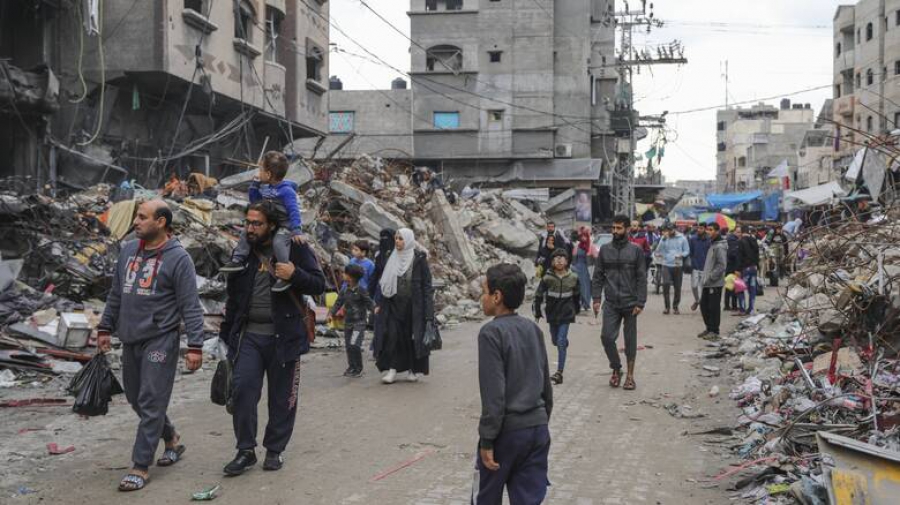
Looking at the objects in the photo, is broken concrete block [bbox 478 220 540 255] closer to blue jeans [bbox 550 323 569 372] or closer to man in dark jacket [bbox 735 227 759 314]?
man in dark jacket [bbox 735 227 759 314]

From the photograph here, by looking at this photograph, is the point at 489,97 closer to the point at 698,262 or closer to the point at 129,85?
the point at 129,85

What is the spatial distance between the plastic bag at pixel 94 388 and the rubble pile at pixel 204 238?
4.10 metres

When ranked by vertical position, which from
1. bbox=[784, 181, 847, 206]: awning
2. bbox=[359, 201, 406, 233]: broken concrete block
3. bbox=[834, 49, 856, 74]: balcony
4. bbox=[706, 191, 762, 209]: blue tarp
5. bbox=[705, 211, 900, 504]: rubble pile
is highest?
bbox=[834, 49, 856, 74]: balcony

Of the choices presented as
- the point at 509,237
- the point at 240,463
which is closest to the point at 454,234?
the point at 509,237

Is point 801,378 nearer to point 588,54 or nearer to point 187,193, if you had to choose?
point 187,193

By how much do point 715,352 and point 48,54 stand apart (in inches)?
600

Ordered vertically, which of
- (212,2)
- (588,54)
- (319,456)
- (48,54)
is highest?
(588,54)

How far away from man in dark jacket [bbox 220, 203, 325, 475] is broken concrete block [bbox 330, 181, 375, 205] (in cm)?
1439

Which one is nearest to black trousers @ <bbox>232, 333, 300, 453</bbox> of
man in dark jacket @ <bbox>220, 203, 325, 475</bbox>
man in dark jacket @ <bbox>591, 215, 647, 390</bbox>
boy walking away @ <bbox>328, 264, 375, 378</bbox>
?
man in dark jacket @ <bbox>220, 203, 325, 475</bbox>

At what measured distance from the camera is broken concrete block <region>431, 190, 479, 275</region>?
70.7ft

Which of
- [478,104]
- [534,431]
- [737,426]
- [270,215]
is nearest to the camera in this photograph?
[534,431]

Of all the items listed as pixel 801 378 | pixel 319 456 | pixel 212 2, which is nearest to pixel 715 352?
pixel 801 378

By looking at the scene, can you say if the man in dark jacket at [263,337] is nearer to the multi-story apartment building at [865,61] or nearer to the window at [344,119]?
the window at [344,119]

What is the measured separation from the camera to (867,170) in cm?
1923
